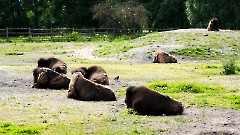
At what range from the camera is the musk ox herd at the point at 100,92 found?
12.5 m

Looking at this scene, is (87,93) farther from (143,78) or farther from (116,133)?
(143,78)

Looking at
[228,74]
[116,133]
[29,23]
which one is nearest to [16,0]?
[29,23]

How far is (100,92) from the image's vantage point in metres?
14.8

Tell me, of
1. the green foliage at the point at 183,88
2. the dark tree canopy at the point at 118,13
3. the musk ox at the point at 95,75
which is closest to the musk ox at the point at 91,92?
the green foliage at the point at 183,88

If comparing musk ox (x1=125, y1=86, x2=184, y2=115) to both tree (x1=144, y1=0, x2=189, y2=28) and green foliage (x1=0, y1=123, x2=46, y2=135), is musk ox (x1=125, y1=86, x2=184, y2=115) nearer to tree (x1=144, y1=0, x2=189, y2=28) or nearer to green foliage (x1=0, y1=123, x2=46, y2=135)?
green foliage (x1=0, y1=123, x2=46, y2=135)

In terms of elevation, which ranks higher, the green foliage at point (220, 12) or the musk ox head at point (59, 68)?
the green foliage at point (220, 12)

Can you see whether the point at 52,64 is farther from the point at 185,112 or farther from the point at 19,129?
the point at 19,129

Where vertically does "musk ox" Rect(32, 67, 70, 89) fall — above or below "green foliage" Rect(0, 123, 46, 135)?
below

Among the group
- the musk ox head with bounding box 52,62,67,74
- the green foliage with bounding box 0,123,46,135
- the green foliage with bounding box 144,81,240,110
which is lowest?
the musk ox head with bounding box 52,62,67,74

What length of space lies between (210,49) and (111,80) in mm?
15085

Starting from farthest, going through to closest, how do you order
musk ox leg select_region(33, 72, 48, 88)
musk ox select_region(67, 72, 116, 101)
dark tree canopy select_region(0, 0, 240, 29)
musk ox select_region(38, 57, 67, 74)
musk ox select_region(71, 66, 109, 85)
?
dark tree canopy select_region(0, 0, 240, 29)
musk ox select_region(38, 57, 67, 74)
musk ox select_region(71, 66, 109, 85)
musk ox leg select_region(33, 72, 48, 88)
musk ox select_region(67, 72, 116, 101)

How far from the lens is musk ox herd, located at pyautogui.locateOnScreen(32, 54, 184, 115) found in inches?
491

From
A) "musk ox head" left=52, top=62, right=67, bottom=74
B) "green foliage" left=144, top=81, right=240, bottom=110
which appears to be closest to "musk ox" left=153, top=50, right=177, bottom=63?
"musk ox head" left=52, top=62, right=67, bottom=74

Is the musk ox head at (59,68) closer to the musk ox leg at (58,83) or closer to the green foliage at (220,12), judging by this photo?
the musk ox leg at (58,83)
